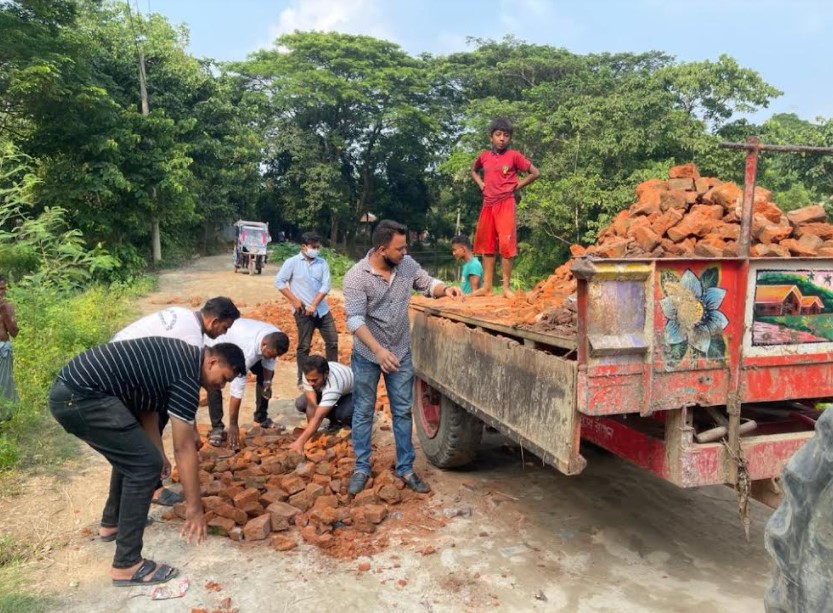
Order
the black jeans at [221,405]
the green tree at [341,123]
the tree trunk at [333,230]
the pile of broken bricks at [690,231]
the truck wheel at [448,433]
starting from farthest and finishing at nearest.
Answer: the tree trunk at [333,230] → the green tree at [341,123] → the black jeans at [221,405] → the truck wheel at [448,433] → the pile of broken bricks at [690,231]

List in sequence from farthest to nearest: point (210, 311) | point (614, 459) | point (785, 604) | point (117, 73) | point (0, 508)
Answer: point (117, 73) → point (614, 459) → point (0, 508) → point (210, 311) → point (785, 604)

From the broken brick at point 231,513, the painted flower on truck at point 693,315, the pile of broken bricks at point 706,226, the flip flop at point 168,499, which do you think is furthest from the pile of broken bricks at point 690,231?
the flip flop at point 168,499

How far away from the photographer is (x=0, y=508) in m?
3.84

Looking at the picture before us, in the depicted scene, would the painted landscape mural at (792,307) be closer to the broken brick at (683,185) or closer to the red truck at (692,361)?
the red truck at (692,361)

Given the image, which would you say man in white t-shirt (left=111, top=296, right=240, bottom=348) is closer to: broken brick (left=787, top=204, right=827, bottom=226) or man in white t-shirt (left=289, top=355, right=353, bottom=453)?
man in white t-shirt (left=289, top=355, right=353, bottom=453)

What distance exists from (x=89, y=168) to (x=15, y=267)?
770 cm

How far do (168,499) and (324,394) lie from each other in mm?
1340

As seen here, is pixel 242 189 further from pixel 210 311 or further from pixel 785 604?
pixel 785 604

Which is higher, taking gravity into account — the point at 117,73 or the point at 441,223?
the point at 117,73

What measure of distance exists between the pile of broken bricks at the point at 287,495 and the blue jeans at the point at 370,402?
0.22 meters

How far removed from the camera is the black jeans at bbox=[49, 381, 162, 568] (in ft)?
9.55

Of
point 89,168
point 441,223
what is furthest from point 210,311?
point 441,223

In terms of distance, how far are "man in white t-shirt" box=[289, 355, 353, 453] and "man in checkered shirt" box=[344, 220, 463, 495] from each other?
0.67 m

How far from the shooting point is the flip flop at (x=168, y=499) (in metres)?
3.91
